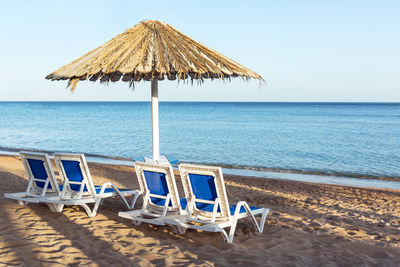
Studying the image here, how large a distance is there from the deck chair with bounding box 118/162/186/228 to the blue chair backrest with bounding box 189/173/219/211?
0.74 ft

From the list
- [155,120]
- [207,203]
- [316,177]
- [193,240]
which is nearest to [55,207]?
[155,120]

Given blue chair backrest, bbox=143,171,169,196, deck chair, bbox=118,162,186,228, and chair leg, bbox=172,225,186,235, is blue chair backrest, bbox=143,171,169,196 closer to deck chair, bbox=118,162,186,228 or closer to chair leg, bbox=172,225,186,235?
deck chair, bbox=118,162,186,228

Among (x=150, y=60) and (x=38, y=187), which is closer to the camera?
(x=150, y=60)

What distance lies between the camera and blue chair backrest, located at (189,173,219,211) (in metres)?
4.29

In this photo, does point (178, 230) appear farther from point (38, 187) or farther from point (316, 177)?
point (316, 177)

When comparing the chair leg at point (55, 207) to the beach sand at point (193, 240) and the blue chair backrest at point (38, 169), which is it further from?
the blue chair backrest at point (38, 169)

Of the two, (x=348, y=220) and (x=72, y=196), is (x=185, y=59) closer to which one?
(x=72, y=196)

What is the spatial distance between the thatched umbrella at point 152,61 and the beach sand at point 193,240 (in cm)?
156

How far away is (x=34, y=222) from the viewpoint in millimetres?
4902

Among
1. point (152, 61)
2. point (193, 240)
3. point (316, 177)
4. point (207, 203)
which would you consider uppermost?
point (152, 61)

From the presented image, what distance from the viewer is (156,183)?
15.1 feet

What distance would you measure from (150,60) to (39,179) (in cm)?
228

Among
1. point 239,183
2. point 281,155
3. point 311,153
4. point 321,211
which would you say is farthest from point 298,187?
point 311,153

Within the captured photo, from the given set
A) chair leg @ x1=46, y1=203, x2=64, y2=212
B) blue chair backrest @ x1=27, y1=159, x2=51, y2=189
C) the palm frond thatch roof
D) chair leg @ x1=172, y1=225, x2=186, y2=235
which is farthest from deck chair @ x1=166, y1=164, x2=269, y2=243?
blue chair backrest @ x1=27, y1=159, x2=51, y2=189
